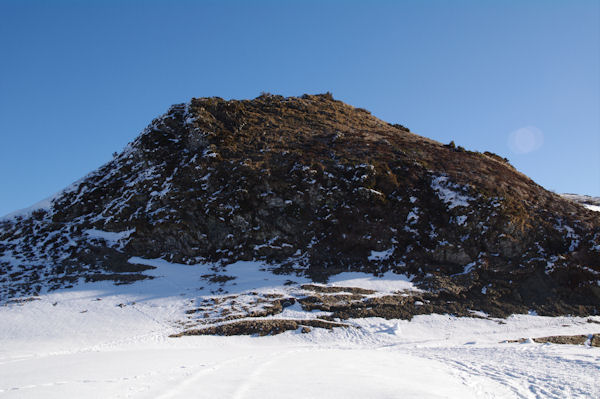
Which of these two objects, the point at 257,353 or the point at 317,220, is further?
the point at 317,220

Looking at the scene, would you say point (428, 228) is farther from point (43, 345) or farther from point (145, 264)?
point (43, 345)

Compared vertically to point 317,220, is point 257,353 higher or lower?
lower

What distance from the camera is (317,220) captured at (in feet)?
110

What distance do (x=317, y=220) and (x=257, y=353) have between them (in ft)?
61.0

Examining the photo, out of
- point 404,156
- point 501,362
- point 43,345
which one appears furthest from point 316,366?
point 404,156

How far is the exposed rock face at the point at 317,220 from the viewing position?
2711cm

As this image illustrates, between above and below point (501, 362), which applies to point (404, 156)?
above

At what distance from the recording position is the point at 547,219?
31438mm

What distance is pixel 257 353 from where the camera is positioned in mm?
15961

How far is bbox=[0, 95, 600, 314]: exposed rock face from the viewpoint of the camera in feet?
88.9

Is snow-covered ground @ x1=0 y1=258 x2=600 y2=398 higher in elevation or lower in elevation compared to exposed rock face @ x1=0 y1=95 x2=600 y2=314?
lower

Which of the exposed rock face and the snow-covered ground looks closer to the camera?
the snow-covered ground

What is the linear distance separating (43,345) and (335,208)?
2468 centimetres

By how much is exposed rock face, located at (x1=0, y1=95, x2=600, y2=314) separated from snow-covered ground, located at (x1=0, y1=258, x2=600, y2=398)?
2801 mm
